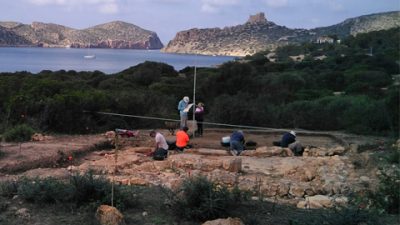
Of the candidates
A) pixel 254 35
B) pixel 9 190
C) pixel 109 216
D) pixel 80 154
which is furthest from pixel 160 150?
pixel 254 35

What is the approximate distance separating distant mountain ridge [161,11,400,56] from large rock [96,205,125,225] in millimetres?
76672

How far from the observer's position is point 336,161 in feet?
42.9

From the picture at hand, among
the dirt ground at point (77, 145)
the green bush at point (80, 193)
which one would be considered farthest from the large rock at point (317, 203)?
the dirt ground at point (77, 145)

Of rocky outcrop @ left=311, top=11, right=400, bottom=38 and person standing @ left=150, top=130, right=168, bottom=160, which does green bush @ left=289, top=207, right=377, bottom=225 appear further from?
rocky outcrop @ left=311, top=11, right=400, bottom=38

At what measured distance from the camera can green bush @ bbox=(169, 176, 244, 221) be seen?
546 cm

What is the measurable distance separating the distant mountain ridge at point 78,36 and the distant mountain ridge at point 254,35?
36.4 ft

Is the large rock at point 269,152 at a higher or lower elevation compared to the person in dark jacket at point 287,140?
lower

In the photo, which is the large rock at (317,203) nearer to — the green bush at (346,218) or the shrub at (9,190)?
the green bush at (346,218)

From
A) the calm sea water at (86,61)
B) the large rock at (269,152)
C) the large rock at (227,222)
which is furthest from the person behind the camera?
the calm sea water at (86,61)

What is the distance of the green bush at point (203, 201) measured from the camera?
5461 mm

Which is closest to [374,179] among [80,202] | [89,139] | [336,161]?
[336,161]

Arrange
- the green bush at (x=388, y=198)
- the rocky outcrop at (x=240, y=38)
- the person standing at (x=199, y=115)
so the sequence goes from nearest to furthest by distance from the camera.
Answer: the green bush at (x=388, y=198) → the person standing at (x=199, y=115) → the rocky outcrop at (x=240, y=38)

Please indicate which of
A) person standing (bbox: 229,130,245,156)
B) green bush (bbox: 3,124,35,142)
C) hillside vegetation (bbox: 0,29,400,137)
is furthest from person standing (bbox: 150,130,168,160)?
hillside vegetation (bbox: 0,29,400,137)

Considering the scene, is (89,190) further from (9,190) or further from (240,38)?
(240,38)
